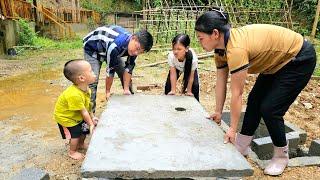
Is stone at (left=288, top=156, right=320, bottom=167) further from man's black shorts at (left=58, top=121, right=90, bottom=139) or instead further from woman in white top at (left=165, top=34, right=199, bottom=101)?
man's black shorts at (left=58, top=121, right=90, bottom=139)

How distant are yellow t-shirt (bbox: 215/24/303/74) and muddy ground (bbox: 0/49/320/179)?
1.16 metres

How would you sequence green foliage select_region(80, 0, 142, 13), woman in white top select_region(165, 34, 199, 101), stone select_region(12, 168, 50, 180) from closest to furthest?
stone select_region(12, 168, 50, 180), woman in white top select_region(165, 34, 199, 101), green foliage select_region(80, 0, 142, 13)

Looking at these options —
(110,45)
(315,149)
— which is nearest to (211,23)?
(110,45)

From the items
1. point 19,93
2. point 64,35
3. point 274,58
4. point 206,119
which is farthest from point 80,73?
point 64,35

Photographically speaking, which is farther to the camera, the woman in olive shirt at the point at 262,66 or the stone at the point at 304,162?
the stone at the point at 304,162

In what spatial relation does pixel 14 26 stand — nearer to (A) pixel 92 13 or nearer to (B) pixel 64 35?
(B) pixel 64 35

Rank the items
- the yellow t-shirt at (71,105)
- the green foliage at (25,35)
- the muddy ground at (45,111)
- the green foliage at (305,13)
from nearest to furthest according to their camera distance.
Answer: the yellow t-shirt at (71,105), the muddy ground at (45,111), the green foliage at (25,35), the green foliage at (305,13)

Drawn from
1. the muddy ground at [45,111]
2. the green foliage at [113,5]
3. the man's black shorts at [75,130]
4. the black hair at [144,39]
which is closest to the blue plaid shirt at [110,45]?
the black hair at [144,39]

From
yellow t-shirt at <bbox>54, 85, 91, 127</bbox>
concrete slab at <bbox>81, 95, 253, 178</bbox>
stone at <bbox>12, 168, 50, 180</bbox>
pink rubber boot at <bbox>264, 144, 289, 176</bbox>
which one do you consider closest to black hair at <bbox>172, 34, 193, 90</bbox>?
concrete slab at <bbox>81, 95, 253, 178</bbox>

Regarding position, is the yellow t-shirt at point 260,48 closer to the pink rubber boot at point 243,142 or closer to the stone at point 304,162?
the pink rubber boot at point 243,142

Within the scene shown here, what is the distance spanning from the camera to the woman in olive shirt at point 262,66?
2.70 metres

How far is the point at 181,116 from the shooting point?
345 centimetres

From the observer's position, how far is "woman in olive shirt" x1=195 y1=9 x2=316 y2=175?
8.85 feet

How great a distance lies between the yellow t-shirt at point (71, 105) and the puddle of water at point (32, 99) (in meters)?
1.17
